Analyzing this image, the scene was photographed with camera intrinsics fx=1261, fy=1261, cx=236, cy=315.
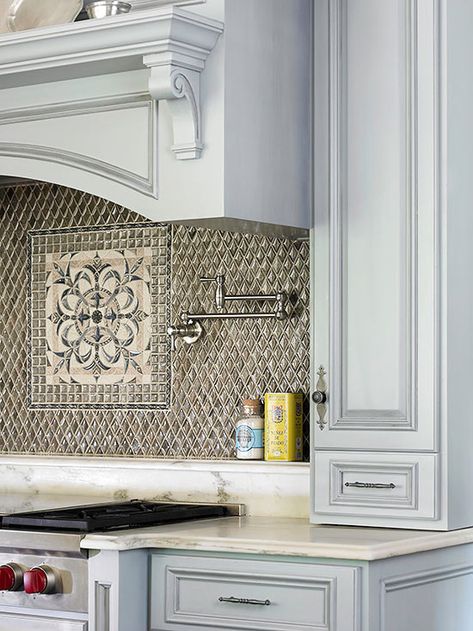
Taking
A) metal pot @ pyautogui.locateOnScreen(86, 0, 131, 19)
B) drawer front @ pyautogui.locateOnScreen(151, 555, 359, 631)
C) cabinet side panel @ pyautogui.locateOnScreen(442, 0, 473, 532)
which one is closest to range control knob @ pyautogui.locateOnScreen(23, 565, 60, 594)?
drawer front @ pyautogui.locateOnScreen(151, 555, 359, 631)

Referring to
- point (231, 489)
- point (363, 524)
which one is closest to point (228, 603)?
point (363, 524)

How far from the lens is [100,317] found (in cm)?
361

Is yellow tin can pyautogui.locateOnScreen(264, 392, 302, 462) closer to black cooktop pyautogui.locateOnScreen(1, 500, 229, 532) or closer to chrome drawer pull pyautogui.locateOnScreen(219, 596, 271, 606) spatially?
black cooktop pyautogui.locateOnScreen(1, 500, 229, 532)

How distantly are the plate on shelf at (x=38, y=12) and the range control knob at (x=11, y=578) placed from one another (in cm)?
129

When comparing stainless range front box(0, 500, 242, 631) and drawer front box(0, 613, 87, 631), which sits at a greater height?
stainless range front box(0, 500, 242, 631)

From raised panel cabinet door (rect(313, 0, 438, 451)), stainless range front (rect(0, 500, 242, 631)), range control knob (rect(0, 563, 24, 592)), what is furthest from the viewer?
raised panel cabinet door (rect(313, 0, 438, 451))

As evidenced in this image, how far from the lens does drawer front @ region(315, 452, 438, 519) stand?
9.25 feet

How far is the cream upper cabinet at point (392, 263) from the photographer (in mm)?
2832

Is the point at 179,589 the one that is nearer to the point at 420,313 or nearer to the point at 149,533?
the point at 149,533

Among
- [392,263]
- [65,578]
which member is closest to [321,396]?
[392,263]

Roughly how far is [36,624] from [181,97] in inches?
46.6

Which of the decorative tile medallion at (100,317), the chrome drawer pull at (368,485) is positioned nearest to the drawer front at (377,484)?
the chrome drawer pull at (368,485)

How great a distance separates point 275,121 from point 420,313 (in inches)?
22.1

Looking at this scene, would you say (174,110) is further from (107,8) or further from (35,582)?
(35,582)
